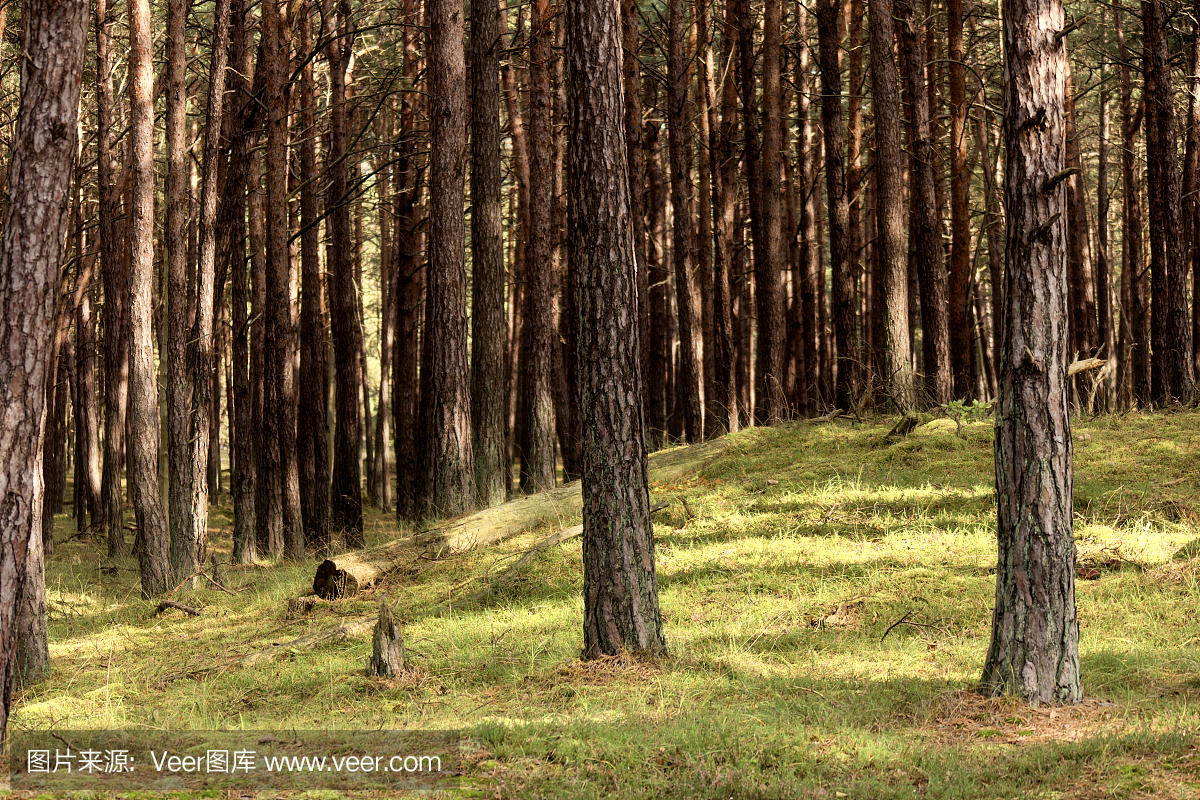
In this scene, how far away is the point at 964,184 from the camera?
15.6 metres

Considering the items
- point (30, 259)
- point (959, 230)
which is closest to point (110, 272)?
point (30, 259)

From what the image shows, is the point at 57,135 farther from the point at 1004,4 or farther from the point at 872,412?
the point at 872,412

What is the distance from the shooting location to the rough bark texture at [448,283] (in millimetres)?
11297

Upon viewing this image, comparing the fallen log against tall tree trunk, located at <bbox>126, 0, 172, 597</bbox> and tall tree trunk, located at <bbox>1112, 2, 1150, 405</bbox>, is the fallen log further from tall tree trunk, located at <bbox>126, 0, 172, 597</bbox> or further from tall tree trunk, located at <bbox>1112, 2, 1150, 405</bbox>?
tall tree trunk, located at <bbox>1112, 2, 1150, 405</bbox>

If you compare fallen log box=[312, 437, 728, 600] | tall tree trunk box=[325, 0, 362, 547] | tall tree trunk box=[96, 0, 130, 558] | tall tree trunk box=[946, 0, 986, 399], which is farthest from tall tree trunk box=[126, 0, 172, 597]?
tall tree trunk box=[946, 0, 986, 399]

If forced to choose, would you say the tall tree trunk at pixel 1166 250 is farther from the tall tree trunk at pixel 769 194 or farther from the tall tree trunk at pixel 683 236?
the tall tree trunk at pixel 683 236

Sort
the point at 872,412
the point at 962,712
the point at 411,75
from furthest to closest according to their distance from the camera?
the point at 411,75 < the point at 872,412 < the point at 962,712

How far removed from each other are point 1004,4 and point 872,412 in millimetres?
8680

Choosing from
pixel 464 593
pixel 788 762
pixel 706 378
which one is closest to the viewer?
pixel 788 762

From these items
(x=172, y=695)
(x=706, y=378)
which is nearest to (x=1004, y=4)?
(x=172, y=695)

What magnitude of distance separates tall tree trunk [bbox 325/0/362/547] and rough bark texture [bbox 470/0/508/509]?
12.3ft

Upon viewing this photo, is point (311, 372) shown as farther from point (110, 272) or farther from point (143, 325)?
point (143, 325)

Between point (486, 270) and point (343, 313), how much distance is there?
5046mm

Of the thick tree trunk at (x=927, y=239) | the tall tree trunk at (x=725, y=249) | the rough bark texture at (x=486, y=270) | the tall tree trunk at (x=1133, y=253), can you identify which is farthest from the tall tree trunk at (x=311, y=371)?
the tall tree trunk at (x=1133, y=253)
